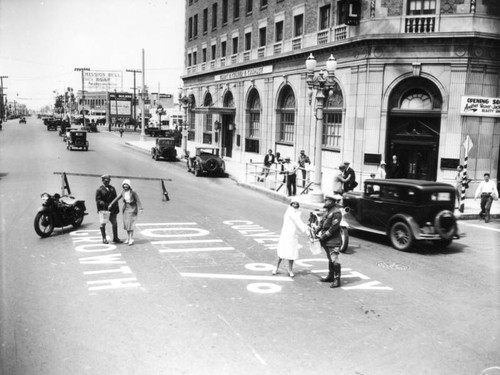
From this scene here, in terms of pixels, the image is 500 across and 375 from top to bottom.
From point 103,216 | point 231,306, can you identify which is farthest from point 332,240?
point 103,216

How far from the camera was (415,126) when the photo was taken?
24391 mm

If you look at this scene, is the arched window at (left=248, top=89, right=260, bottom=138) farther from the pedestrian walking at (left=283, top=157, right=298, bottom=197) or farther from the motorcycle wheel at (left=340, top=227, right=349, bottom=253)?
the motorcycle wheel at (left=340, top=227, right=349, bottom=253)

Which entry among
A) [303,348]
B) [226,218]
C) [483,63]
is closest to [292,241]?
[303,348]

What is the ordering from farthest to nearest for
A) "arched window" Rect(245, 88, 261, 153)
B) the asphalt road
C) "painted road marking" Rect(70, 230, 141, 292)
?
1. "arched window" Rect(245, 88, 261, 153)
2. "painted road marking" Rect(70, 230, 141, 292)
3. the asphalt road

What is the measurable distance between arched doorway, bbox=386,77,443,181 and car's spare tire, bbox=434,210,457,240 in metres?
11.8

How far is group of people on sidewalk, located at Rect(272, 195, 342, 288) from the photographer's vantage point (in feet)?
32.4

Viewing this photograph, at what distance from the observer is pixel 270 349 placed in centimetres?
677

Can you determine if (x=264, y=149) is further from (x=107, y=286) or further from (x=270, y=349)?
(x=270, y=349)

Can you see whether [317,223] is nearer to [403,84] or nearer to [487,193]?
[487,193]

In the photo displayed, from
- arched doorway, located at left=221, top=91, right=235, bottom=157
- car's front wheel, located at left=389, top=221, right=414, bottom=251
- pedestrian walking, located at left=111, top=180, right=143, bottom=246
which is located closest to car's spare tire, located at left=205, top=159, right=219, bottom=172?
arched doorway, located at left=221, top=91, right=235, bottom=157

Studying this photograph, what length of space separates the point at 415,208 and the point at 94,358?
9139mm

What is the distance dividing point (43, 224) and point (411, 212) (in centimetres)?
959

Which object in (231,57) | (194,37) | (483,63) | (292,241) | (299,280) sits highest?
(194,37)

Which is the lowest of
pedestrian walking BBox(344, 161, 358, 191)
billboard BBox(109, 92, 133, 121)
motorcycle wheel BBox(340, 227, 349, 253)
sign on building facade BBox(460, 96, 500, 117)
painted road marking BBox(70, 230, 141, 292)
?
painted road marking BBox(70, 230, 141, 292)
